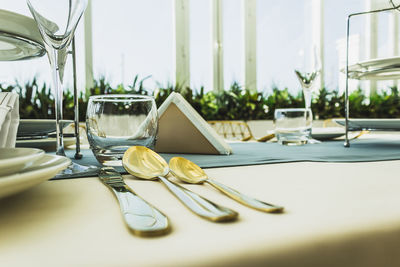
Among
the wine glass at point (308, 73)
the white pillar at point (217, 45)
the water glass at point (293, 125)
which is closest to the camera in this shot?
the water glass at point (293, 125)

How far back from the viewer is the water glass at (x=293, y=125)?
2.12 ft

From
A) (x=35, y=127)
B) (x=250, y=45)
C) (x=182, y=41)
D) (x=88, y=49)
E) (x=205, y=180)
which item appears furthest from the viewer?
(x=250, y=45)

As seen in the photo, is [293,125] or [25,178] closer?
[25,178]

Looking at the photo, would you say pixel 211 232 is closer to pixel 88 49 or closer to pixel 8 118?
pixel 8 118

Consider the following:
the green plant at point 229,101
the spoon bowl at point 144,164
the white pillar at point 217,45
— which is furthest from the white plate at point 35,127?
the white pillar at point 217,45

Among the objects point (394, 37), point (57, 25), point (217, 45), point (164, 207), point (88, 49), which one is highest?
point (394, 37)

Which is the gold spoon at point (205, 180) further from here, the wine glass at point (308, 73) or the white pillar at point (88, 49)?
the white pillar at point (88, 49)

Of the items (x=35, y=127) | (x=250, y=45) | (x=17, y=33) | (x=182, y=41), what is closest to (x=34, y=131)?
(x=35, y=127)

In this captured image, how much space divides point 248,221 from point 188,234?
0.12ft

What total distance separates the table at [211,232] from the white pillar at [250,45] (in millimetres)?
3107

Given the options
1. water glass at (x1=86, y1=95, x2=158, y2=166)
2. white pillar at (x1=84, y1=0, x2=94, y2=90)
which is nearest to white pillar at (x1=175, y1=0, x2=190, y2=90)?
white pillar at (x1=84, y1=0, x2=94, y2=90)

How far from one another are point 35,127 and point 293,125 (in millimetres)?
516

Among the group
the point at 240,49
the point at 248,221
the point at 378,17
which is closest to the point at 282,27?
the point at 240,49

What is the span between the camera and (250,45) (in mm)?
3258
